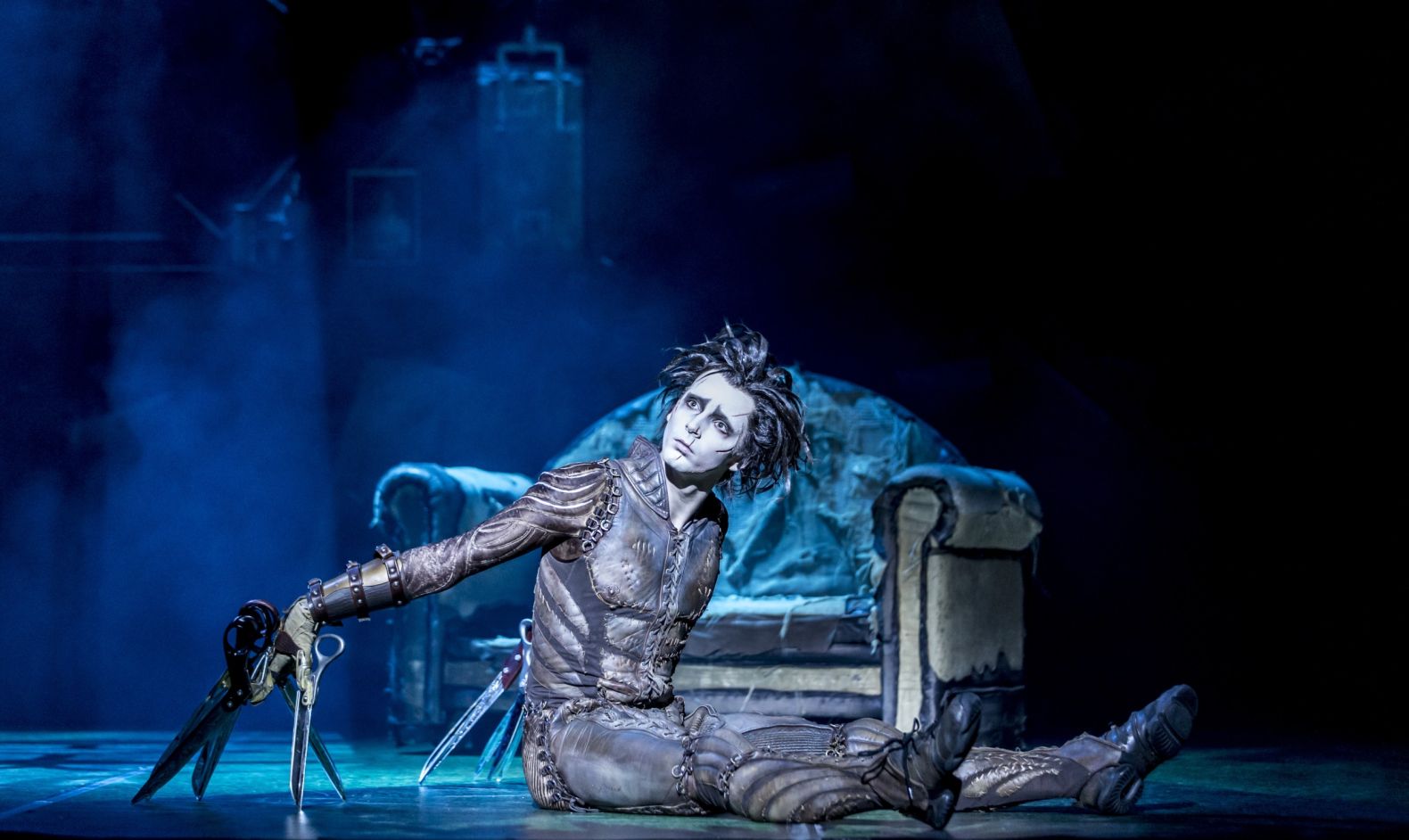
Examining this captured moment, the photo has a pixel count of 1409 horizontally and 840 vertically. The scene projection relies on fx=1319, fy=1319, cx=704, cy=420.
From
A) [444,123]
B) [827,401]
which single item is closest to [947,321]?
[827,401]

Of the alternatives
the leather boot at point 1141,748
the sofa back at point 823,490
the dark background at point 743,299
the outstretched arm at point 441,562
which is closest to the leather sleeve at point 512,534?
the outstretched arm at point 441,562

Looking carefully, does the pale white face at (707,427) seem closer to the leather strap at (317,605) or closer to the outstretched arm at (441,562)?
the outstretched arm at (441,562)

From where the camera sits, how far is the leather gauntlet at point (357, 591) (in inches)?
87.0

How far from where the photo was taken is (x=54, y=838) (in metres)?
1.80

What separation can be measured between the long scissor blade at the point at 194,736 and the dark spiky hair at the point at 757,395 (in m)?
0.91

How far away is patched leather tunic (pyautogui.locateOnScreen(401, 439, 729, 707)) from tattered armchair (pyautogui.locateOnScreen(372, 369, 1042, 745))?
70 cm

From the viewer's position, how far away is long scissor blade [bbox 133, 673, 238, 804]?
2.24 m

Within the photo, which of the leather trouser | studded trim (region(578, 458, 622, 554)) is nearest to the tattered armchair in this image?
studded trim (region(578, 458, 622, 554))

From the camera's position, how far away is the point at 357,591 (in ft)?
7.25

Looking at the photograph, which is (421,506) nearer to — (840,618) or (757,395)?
(840,618)

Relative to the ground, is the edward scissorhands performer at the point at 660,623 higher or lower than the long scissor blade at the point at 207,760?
higher

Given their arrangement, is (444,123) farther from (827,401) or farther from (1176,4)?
(1176,4)

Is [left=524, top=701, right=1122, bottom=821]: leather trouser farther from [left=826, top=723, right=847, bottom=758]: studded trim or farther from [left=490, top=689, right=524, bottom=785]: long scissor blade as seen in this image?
[left=490, top=689, right=524, bottom=785]: long scissor blade

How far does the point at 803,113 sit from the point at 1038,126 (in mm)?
871
